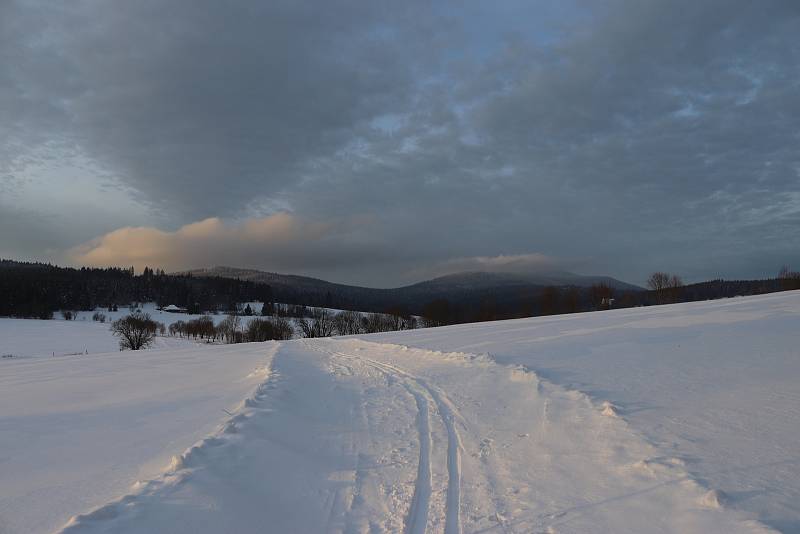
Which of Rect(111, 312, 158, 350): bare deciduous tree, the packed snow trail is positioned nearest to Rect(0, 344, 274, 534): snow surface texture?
the packed snow trail

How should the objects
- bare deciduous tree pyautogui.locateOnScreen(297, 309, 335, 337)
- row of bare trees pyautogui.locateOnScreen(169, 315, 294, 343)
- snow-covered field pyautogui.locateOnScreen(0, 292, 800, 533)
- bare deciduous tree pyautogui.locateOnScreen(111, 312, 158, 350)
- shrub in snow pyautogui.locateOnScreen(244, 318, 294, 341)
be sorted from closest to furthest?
snow-covered field pyautogui.locateOnScreen(0, 292, 800, 533)
bare deciduous tree pyautogui.locateOnScreen(111, 312, 158, 350)
shrub in snow pyautogui.locateOnScreen(244, 318, 294, 341)
row of bare trees pyautogui.locateOnScreen(169, 315, 294, 343)
bare deciduous tree pyautogui.locateOnScreen(297, 309, 335, 337)

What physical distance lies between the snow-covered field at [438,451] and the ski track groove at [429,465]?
4 centimetres

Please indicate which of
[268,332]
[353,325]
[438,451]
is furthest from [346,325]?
[438,451]

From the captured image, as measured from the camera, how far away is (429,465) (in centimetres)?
634

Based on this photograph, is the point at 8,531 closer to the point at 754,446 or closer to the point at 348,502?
the point at 348,502

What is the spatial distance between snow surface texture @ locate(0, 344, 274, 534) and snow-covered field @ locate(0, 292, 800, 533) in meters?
0.04

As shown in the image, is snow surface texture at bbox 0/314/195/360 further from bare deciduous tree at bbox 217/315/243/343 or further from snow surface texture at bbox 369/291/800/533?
snow surface texture at bbox 369/291/800/533

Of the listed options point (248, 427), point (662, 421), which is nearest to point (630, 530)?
point (662, 421)

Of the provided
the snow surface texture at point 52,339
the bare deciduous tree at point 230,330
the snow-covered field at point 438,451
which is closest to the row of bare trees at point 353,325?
the bare deciduous tree at point 230,330

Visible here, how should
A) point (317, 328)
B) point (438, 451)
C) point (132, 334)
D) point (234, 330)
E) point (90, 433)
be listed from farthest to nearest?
point (234, 330) → point (317, 328) → point (132, 334) → point (90, 433) → point (438, 451)

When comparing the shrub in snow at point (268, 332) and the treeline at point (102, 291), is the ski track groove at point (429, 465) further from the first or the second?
the treeline at point (102, 291)

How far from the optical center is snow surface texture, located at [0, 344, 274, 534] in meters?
5.23

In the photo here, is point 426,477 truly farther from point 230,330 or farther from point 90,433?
point 230,330

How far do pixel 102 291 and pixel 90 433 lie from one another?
175883 millimetres
